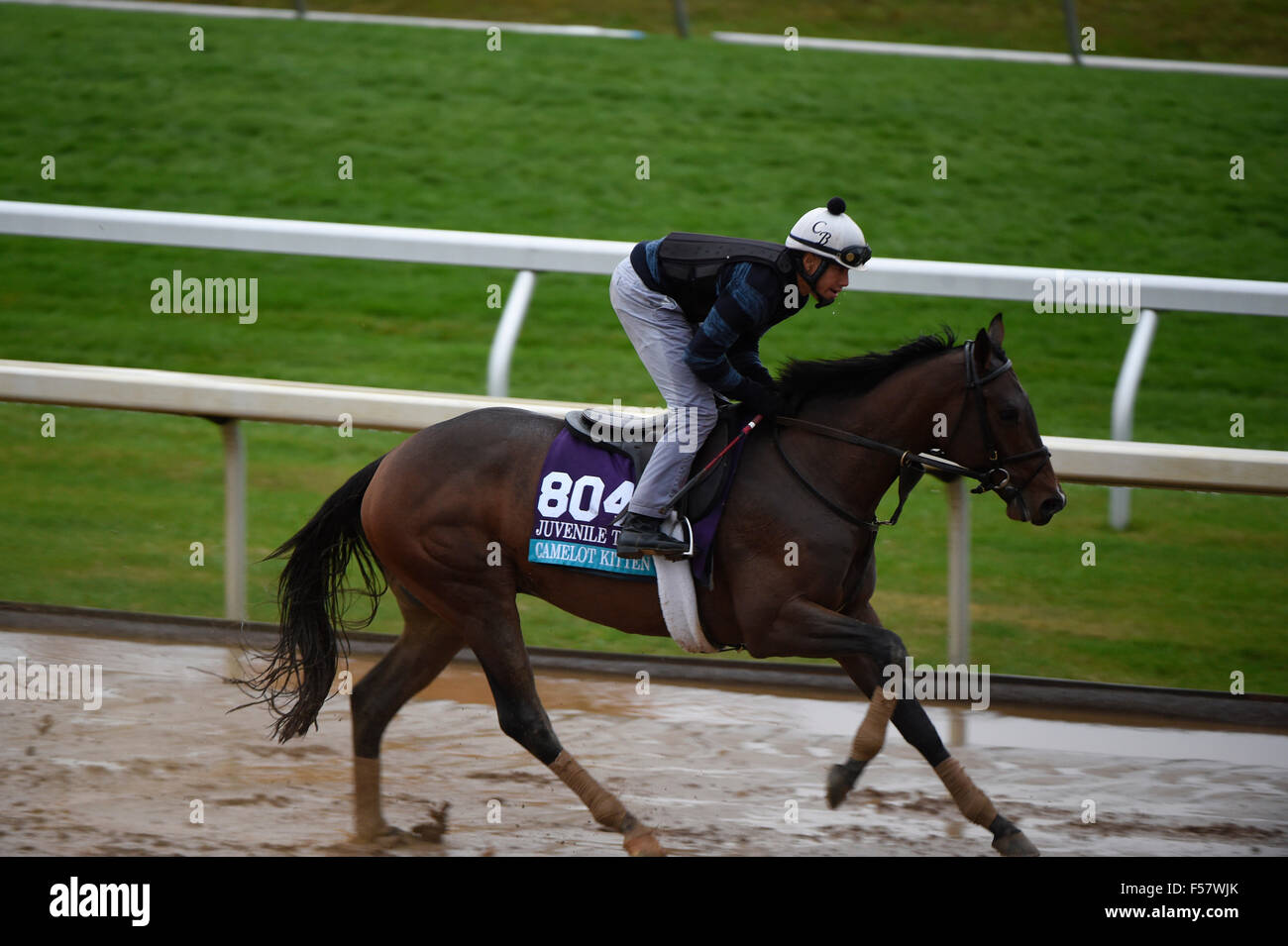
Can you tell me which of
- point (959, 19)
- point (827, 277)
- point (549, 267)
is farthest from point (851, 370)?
point (959, 19)

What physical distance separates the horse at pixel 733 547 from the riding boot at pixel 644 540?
0.54 ft

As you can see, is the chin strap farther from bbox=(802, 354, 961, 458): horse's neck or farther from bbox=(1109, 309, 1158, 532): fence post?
bbox=(1109, 309, 1158, 532): fence post

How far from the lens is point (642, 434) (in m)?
4.94

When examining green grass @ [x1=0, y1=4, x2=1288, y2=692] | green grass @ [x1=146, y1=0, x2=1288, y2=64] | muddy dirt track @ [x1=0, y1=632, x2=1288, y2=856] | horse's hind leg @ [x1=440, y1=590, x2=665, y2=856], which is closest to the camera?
horse's hind leg @ [x1=440, y1=590, x2=665, y2=856]

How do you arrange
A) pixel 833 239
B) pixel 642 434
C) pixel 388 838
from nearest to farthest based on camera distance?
pixel 833 239 < pixel 388 838 < pixel 642 434

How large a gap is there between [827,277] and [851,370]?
35 cm

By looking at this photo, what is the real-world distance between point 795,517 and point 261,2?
8.93 m

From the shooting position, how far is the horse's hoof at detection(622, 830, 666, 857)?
4594 millimetres

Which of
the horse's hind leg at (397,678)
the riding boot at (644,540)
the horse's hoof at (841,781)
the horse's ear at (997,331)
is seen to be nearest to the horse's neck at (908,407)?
the horse's ear at (997,331)

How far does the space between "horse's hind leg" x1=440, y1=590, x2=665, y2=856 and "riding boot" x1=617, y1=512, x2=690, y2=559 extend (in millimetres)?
491

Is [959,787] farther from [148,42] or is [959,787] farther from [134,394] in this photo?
[148,42]

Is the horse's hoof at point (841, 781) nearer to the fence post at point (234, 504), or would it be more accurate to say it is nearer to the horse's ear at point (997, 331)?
the horse's ear at point (997, 331)

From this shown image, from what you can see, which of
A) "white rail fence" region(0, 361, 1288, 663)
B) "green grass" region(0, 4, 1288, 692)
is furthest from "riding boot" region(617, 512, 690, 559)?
"green grass" region(0, 4, 1288, 692)

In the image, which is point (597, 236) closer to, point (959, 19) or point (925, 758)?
point (959, 19)
